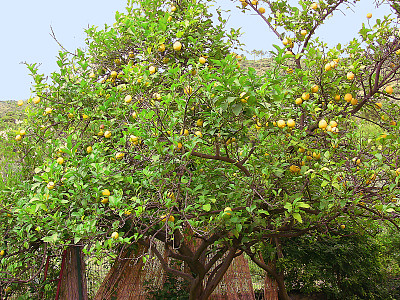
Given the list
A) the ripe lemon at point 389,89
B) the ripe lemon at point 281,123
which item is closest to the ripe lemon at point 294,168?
the ripe lemon at point 281,123

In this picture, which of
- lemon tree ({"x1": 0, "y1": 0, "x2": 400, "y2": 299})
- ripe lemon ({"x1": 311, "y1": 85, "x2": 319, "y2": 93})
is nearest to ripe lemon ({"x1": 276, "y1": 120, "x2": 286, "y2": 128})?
Answer: lemon tree ({"x1": 0, "y1": 0, "x2": 400, "y2": 299})

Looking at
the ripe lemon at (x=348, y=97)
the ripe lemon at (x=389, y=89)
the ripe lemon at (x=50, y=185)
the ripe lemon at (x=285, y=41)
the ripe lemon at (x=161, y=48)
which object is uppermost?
the ripe lemon at (x=285, y=41)

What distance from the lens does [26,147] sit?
9.84ft

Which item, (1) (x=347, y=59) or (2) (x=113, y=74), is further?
(2) (x=113, y=74)

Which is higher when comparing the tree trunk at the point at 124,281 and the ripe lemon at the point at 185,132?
the ripe lemon at the point at 185,132

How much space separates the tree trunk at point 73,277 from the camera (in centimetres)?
328

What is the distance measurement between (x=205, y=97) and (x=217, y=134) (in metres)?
0.24

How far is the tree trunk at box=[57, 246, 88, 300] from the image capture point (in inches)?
129

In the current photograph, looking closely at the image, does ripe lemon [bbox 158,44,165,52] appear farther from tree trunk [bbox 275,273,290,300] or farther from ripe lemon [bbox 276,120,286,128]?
tree trunk [bbox 275,273,290,300]

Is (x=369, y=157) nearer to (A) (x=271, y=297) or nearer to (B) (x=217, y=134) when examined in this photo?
(B) (x=217, y=134)

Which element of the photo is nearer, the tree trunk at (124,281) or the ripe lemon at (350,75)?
the ripe lemon at (350,75)

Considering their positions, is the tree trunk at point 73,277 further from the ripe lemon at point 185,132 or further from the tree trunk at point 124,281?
the ripe lemon at point 185,132

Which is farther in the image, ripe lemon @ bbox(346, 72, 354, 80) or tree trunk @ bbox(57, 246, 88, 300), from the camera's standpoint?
tree trunk @ bbox(57, 246, 88, 300)

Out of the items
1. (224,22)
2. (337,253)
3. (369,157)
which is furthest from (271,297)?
(224,22)
